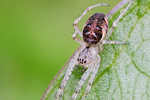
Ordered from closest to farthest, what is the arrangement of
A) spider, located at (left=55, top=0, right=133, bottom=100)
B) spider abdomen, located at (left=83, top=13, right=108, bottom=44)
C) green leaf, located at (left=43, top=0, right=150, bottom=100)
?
green leaf, located at (left=43, top=0, right=150, bottom=100), spider, located at (left=55, top=0, right=133, bottom=100), spider abdomen, located at (left=83, top=13, right=108, bottom=44)

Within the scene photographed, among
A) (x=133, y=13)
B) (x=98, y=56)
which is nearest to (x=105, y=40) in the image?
(x=98, y=56)

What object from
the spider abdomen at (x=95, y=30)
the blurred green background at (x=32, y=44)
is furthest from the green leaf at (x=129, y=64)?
the blurred green background at (x=32, y=44)

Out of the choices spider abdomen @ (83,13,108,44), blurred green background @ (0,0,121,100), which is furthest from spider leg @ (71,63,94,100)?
blurred green background @ (0,0,121,100)

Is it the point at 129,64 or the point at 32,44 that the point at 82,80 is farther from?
the point at 32,44

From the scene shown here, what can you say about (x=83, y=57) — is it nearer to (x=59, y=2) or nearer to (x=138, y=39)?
(x=138, y=39)

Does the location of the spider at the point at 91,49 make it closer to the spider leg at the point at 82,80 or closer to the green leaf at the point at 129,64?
the spider leg at the point at 82,80

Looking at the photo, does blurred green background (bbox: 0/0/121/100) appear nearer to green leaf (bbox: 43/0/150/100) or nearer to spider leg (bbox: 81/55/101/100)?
spider leg (bbox: 81/55/101/100)
